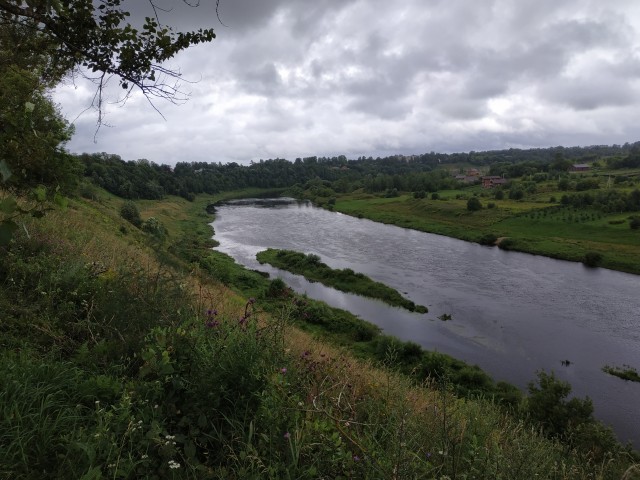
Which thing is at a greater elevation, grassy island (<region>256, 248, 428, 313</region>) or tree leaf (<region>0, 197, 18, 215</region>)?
tree leaf (<region>0, 197, 18, 215</region>)

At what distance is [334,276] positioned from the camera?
36094 millimetres

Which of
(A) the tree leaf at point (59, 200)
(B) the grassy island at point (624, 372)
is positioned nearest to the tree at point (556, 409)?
(B) the grassy island at point (624, 372)

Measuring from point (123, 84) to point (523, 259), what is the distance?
48482 mm

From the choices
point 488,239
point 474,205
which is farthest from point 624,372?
point 474,205

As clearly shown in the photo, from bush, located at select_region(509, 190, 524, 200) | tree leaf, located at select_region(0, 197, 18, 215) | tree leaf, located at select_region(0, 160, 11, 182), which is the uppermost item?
tree leaf, located at select_region(0, 160, 11, 182)

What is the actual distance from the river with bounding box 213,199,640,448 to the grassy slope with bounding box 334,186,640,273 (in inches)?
126

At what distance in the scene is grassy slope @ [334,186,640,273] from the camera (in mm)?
45531

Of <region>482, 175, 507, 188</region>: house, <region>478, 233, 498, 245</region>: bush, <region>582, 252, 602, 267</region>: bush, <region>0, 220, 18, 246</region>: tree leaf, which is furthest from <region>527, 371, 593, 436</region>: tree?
<region>482, 175, 507, 188</region>: house

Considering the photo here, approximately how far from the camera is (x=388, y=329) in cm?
2605

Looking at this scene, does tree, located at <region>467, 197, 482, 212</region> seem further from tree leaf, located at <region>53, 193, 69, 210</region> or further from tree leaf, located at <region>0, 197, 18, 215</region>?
tree leaf, located at <region>0, 197, 18, 215</region>

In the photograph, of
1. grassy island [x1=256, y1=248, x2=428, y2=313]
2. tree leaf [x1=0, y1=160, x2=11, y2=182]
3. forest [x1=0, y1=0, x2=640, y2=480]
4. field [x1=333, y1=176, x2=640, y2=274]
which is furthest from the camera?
field [x1=333, y1=176, x2=640, y2=274]

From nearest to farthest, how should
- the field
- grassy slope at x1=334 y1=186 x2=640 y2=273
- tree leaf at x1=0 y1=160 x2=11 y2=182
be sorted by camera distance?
tree leaf at x1=0 y1=160 x2=11 y2=182
grassy slope at x1=334 y1=186 x2=640 y2=273
the field

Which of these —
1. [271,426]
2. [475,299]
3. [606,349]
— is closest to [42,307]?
[271,426]

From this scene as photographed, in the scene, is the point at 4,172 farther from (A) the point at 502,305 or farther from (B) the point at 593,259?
(B) the point at 593,259
